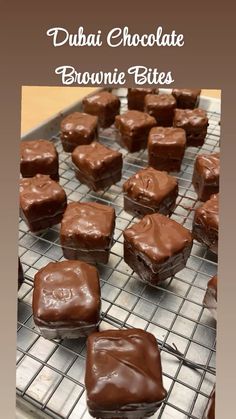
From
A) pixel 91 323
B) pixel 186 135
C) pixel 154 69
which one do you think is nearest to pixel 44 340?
pixel 91 323

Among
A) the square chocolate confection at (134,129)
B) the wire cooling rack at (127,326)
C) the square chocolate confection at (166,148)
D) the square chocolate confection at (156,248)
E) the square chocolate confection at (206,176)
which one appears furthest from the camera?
the square chocolate confection at (134,129)

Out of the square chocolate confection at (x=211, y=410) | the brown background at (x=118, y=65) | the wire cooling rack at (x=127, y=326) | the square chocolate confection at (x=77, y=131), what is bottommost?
the wire cooling rack at (x=127, y=326)

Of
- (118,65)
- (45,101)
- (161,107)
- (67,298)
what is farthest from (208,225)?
(45,101)

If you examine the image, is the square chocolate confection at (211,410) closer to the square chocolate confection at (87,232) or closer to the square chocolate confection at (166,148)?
the square chocolate confection at (87,232)

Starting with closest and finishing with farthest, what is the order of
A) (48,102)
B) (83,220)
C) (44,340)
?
(44,340)
(83,220)
(48,102)

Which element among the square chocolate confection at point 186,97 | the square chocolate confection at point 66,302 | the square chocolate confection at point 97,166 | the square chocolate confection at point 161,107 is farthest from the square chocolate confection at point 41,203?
the square chocolate confection at point 186,97

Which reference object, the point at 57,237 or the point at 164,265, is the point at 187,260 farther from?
the point at 57,237
